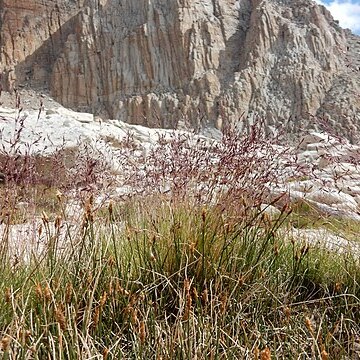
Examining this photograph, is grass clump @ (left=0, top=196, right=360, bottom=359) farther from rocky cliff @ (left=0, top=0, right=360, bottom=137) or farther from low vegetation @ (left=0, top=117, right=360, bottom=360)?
rocky cliff @ (left=0, top=0, right=360, bottom=137)

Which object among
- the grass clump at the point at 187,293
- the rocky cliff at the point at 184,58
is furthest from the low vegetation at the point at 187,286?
the rocky cliff at the point at 184,58

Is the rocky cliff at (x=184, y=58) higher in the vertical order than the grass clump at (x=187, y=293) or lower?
higher

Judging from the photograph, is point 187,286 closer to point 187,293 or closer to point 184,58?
point 187,293

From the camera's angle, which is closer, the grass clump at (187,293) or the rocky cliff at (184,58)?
the grass clump at (187,293)

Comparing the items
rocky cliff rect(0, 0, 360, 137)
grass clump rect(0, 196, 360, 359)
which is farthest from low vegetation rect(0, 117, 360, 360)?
rocky cliff rect(0, 0, 360, 137)

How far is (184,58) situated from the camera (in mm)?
37094

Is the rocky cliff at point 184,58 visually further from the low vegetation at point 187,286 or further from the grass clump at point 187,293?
the grass clump at point 187,293

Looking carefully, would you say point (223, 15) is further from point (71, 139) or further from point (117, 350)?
point (117, 350)

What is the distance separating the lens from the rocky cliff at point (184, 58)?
117 ft

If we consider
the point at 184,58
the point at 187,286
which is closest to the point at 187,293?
the point at 187,286

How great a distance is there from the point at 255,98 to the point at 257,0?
1061cm

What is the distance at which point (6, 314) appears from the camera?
1.38m

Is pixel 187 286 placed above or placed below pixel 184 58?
below

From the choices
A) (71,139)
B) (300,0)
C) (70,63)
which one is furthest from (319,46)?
(71,139)
